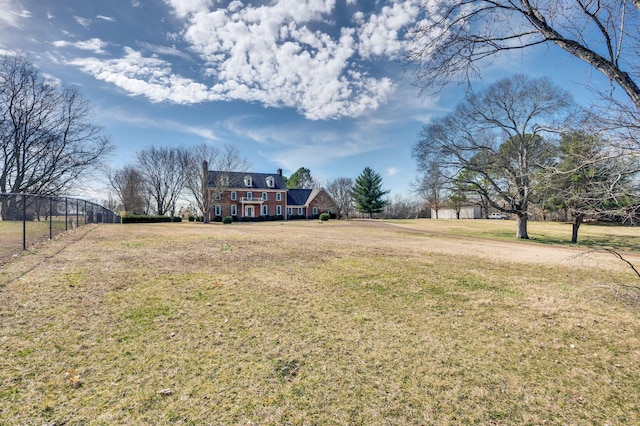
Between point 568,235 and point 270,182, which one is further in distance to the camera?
point 270,182

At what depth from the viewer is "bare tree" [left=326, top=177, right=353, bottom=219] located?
2158 inches

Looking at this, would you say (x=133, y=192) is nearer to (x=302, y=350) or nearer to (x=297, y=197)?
(x=297, y=197)

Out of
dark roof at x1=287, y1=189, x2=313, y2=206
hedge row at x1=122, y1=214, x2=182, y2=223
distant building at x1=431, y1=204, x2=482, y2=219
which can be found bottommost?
hedge row at x1=122, y1=214, x2=182, y2=223

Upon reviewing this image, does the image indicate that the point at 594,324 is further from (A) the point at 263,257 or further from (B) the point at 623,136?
(A) the point at 263,257

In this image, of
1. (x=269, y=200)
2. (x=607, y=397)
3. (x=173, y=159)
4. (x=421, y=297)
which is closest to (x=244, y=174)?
(x=269, y=200)

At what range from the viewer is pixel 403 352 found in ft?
11.1

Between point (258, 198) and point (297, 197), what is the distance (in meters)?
8.18

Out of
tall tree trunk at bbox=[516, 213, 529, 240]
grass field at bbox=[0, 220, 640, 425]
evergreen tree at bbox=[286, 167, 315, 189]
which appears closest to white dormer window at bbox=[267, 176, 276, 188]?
evergreen tree at bbox=[286, 167, 315, 189]

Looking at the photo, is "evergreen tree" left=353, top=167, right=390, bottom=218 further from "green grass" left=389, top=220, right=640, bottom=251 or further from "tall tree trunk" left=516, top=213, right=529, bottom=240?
"tall tree trunk" left=516, top=213, right=529, bottom=240

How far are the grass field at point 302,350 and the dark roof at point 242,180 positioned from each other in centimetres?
3598

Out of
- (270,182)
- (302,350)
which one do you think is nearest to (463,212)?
(270,182)

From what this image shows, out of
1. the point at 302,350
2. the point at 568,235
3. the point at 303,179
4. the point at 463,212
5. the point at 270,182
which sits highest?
the point at 303,179

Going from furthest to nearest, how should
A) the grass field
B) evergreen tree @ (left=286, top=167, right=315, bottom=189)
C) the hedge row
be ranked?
evergreen tree @ (left=286, top=167, right=315, bottom=189), the hedge row, the grass field

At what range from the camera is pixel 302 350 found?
3332 mm
